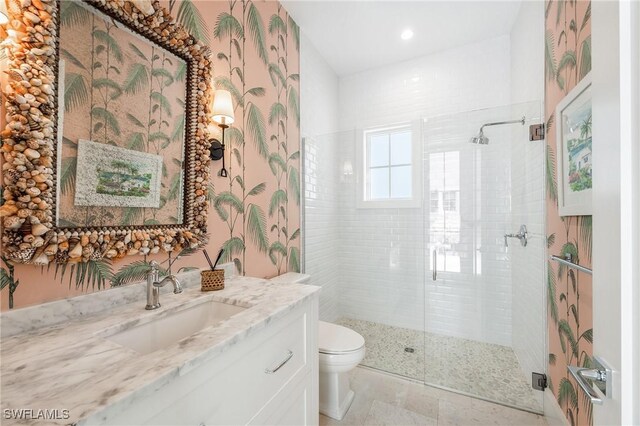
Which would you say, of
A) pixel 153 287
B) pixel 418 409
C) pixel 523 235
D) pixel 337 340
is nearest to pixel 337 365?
pixel 337 340

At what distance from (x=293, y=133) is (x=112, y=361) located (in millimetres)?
1937

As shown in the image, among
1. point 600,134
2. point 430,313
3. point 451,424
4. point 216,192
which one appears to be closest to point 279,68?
point 216,192

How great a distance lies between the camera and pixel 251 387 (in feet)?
2.78

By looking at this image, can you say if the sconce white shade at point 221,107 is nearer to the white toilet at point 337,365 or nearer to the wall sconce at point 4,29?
the wall sconce at point 4,29

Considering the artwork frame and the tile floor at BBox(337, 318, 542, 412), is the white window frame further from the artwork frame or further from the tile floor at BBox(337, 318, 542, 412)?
the artwork frame

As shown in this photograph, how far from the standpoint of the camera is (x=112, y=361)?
0.64 metres

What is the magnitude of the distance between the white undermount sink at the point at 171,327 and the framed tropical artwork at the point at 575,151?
1538 millimetres

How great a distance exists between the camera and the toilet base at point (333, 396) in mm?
1616

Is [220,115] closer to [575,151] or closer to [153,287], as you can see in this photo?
[153,287]

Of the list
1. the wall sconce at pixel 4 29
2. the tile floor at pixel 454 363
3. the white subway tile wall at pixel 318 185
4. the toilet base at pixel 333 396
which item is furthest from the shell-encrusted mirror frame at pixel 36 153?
the tile floor at pixel 454 363

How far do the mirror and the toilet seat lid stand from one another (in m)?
1.09

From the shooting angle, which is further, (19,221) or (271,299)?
(271,299)

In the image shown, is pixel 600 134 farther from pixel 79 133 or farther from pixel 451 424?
pixel 451 424

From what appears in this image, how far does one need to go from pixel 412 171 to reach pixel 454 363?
5.34 feet
